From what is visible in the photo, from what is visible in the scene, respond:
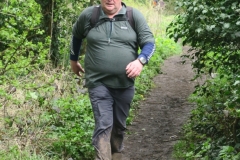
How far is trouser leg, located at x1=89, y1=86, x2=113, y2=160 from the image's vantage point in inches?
187

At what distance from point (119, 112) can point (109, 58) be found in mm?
723

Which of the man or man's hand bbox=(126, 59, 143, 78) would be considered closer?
man's hand bbox=(126, 59, 143, 78)

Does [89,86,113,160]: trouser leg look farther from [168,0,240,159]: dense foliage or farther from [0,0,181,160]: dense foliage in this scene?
[168,0,240,159]: dense foliage

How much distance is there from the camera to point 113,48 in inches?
186

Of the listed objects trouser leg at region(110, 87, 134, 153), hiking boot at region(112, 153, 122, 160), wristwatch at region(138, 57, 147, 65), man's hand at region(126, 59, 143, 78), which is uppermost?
wristwatch at region(138, 57, 147, 65)

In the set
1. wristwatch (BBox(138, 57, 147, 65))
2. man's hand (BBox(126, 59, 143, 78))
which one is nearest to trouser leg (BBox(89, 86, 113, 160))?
man's hand (BBox(126, 59, 143, 78))

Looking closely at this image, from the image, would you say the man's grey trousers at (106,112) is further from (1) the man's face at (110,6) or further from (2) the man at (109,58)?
(1) the man's face at (110,6)

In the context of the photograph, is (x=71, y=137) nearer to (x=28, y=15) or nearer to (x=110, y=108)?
(x=110, y=108)

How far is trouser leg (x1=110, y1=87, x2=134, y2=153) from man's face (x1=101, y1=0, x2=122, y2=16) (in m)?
0.86

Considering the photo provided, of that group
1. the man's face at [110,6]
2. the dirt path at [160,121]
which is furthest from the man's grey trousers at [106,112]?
the dirt path at [160,121]

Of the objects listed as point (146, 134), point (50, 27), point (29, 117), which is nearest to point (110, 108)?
point (29, 117)

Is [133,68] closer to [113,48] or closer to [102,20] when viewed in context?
[113,48]

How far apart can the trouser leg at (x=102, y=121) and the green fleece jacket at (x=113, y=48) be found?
0.37ft

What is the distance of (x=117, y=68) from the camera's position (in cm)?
473
